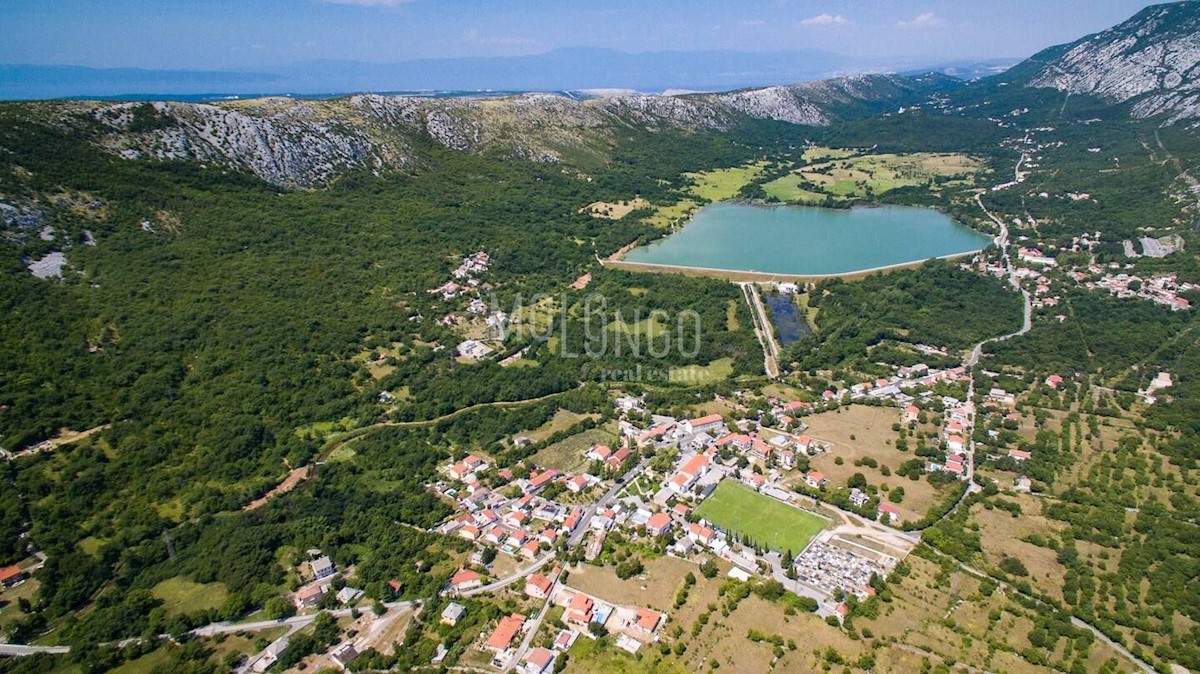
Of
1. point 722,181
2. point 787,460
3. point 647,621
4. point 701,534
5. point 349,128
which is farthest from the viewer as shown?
point 722,181

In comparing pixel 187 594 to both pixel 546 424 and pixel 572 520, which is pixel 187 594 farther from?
pixel 546 424

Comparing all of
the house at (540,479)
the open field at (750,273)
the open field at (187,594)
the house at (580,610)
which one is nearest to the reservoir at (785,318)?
the open field at (750,273)

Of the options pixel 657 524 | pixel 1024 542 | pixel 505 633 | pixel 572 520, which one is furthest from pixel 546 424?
pixel 1024 542

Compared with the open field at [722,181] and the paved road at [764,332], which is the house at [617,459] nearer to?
the paved road at [764,332]

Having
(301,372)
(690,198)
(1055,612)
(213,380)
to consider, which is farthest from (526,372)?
(690,198)

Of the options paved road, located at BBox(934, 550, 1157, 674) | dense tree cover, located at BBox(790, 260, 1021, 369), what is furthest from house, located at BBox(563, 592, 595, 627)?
dense tree cover, located at BBox(790, 260, 1021, 369)

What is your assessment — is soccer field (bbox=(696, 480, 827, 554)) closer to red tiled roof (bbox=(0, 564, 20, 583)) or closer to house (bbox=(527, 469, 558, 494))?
house (bbox=(527, 469, 558, 494))

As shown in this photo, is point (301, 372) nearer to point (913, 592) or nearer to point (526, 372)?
point (526, 372)
